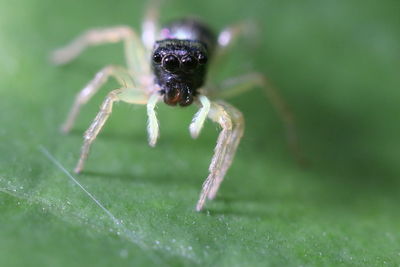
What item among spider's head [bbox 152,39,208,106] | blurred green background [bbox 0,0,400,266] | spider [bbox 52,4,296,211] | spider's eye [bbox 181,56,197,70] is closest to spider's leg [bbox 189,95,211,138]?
spider [bbox 52,4,296,211]

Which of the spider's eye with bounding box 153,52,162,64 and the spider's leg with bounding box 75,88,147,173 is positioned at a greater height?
the spider's eye with bounding box 153,52,162,64

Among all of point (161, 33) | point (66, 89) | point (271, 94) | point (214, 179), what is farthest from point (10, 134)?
point (271, 94)

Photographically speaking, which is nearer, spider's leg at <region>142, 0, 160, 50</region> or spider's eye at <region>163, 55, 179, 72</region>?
spider's eye at <region>163, 55, 179, 72</region>

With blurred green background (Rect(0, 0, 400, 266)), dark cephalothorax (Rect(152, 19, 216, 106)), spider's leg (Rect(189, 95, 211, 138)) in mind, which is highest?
dark cephalothorax (Rect(152, 19, 216, 106))

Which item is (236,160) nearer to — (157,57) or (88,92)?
(157,57)

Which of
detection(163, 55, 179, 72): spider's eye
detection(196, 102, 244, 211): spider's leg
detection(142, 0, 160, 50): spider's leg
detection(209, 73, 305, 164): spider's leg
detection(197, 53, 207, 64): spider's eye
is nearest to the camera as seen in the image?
detection(196, 102, 244, 211): spider's leg

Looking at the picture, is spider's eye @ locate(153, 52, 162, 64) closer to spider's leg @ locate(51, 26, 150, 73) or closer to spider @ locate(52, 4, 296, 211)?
spider @ locate(52, 4, 296, 211)

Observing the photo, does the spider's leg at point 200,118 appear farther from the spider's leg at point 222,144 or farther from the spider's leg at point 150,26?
the spider's leg at point 150,26
